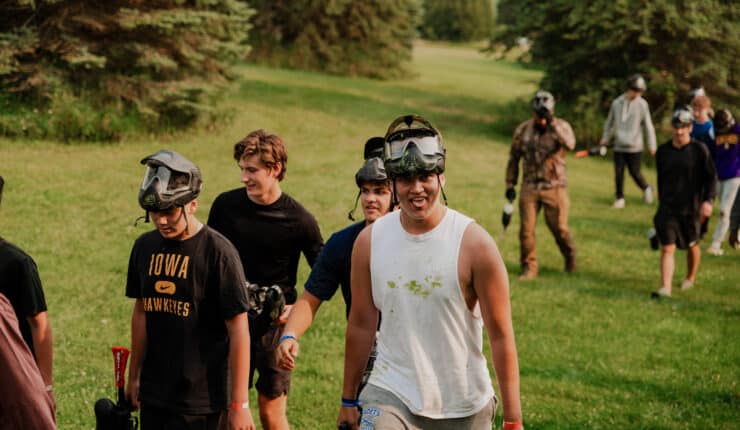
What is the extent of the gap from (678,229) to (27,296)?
9.40m

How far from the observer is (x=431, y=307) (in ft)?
14.4

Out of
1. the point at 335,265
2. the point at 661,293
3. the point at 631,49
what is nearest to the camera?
the point at 335,265

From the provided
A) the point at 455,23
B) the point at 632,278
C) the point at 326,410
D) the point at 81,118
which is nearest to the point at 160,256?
the point at 326,410

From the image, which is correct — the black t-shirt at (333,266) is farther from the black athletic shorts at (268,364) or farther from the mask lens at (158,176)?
the black athletic shorts at (268,364)

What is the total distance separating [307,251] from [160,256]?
1.69 meters

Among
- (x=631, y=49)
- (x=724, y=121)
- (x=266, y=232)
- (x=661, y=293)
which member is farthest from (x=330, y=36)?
(x=266, y=232)

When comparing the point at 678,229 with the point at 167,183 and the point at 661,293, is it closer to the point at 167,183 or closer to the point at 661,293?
the point at 661,293

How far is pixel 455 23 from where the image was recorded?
90438 mm

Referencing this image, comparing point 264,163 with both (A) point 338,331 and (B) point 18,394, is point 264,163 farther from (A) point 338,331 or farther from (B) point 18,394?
(A) point 338,331

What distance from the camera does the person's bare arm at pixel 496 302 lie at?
14.1 feet

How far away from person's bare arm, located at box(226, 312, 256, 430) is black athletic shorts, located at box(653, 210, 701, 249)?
828 cm

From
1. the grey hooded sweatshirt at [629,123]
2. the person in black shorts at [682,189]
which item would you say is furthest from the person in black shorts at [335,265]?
the grey hooded sweatshirt at [629,123]

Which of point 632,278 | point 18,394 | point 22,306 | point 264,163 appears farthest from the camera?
point 632,278

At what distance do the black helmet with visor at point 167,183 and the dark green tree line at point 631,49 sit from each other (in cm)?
2118
